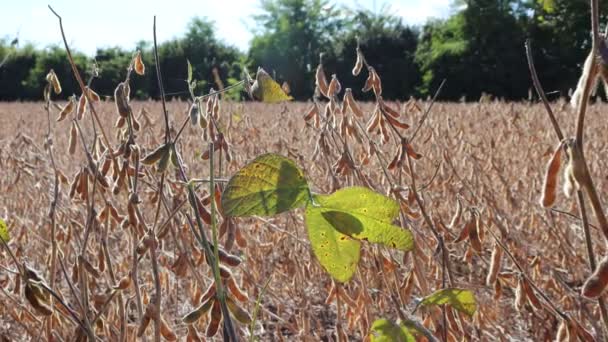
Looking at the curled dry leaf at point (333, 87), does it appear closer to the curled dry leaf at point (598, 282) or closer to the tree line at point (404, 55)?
the curled dry leaf at point (598, 282)

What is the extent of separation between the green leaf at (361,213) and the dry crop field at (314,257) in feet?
0.29

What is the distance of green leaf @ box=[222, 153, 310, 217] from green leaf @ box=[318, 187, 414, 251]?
0.02 meters

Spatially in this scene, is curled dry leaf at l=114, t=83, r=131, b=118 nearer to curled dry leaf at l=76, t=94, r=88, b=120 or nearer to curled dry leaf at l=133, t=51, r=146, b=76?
curled dry leaf at l=133, t=51, r=146, b=76

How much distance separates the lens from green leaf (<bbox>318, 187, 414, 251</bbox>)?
0.52 metres

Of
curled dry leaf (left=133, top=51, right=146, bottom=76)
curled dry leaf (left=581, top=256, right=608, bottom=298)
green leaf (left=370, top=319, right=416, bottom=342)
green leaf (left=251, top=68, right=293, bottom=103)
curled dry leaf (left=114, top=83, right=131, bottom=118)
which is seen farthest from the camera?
curled dry leaf (left=133, top=51, right=146, bottom=76)

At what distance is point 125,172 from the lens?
1.03m

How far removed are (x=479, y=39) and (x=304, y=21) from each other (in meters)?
6.92

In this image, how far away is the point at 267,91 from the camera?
0.76 metres

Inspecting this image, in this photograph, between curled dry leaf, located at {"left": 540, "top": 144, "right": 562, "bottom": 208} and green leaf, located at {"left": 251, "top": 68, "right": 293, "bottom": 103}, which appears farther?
green leaf, located at {"left": 251, "top": 68, "right": 293, "bottom": 103}

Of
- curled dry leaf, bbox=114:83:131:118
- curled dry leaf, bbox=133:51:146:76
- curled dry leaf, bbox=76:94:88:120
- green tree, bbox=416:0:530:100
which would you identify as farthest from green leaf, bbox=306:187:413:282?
green tree, bbox=416:0:530:100

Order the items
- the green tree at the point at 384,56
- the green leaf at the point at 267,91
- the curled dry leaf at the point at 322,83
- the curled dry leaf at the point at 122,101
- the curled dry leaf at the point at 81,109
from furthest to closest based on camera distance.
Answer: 1. the green tree at the point at 384,56
2. the curled dry leaf at the point at 322,83
3. the curled dry leaf at the point at 81,109
4. the curled dry leaf at the point at 122,101
5. the green leaf at the point at 267,91

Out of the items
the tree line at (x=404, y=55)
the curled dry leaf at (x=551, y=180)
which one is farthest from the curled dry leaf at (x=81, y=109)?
the tree line at (x=404, y=55)

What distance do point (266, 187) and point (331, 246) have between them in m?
0.09

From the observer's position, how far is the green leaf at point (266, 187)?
526mm
